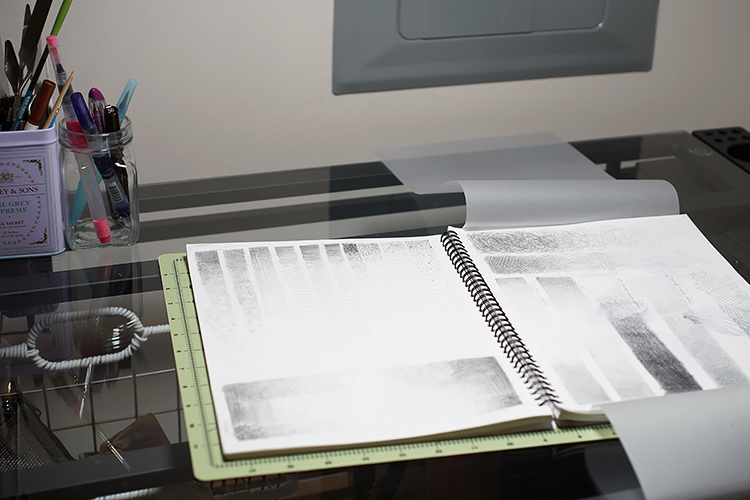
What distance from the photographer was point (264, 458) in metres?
0.49

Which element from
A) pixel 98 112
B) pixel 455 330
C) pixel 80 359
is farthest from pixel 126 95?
pixel 455 330

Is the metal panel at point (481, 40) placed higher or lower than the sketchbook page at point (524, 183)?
higher

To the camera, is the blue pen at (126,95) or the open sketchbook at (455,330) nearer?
the open sketchbook at (455,330)

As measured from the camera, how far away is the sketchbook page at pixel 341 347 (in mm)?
508

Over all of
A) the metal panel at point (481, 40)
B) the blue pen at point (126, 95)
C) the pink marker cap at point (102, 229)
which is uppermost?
the metal panel at point (481, 40)

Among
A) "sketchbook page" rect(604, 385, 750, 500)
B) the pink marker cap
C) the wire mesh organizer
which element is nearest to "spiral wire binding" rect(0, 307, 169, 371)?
the wire mesh organizer

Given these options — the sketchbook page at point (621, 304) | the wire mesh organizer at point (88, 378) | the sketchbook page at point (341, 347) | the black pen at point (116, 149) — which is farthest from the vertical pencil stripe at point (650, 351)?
the black pen at point (116, 149)

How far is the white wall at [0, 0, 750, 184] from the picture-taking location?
890 mm

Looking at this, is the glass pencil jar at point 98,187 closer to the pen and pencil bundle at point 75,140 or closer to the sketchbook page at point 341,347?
the pen and pencil bundle at point 75,140

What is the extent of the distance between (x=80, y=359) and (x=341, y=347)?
0.22 meters

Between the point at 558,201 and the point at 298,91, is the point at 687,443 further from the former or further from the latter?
the point at 298,91

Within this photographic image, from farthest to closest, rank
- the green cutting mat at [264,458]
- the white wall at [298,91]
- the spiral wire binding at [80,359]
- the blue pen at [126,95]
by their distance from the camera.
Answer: the white wall at [298,91]
the blue pen at [126,95]
the spiral wire binding at [80,359]
the green cutting mat at [264,458]

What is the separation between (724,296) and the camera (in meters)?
0.67

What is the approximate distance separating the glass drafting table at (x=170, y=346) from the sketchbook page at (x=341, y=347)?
31 mm
